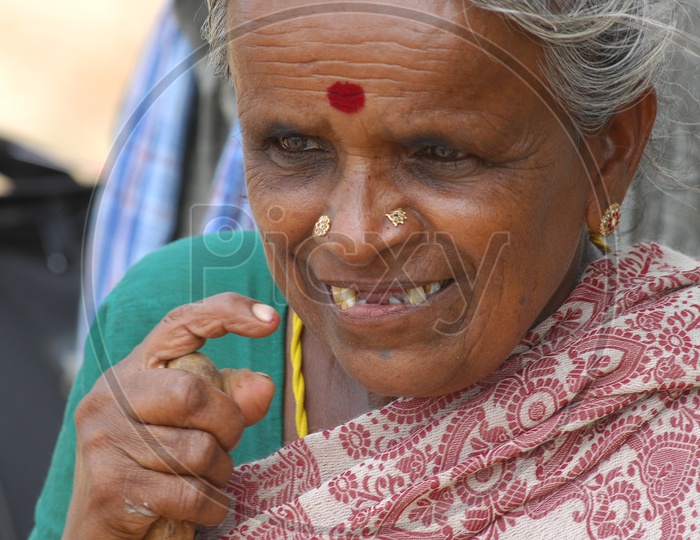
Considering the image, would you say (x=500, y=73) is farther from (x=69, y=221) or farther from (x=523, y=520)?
(x=69, y=221)

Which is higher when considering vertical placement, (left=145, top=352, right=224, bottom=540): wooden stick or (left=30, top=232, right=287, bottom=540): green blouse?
(left=30, top=232, right=287, bottom=540): green blouse

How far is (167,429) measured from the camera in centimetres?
173

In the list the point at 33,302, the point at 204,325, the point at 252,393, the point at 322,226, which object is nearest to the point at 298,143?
the point at 322,226

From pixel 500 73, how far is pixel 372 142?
269 mm

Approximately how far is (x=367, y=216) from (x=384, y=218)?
0.12 ft

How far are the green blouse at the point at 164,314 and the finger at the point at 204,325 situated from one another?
54cm

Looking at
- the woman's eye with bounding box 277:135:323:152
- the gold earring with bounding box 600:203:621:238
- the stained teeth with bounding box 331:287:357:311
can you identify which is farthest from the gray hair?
the stained teeth with bounding box 331:287:357:311

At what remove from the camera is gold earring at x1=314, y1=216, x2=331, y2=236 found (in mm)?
1788

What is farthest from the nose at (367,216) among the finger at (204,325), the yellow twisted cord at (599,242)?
the yellow twisted cord at (599,242)

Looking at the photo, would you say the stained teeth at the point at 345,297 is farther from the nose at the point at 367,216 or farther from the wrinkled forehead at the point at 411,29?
the wrinkled forehead at the point at 411,29

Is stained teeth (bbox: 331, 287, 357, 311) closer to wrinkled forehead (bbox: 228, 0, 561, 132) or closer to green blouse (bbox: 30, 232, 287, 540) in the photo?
wrinkled forehead (bbox: 228, 0, 561, 132)

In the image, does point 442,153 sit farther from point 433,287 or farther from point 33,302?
point 33,302

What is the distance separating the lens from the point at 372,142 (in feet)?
5.62

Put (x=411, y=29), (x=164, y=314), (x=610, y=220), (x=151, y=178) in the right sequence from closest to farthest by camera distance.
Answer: (x=411, y=29), (x=610, y=220), (x=164, y=314), (x=151, y=178)
